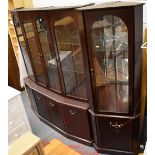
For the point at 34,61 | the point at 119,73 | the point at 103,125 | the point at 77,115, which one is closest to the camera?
the point at 119,73

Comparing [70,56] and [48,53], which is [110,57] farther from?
[48,53]

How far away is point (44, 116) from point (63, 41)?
1221 millimetres

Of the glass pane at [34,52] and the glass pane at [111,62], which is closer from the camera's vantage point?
the glass pane at [111,62]

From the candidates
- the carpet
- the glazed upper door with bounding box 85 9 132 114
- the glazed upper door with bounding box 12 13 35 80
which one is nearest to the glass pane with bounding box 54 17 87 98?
the glazed upper door with bounding box 85 9 132 114

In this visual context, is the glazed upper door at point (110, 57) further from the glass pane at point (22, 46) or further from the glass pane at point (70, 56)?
the glass pane at point (22, 46)

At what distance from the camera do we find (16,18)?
2.62m

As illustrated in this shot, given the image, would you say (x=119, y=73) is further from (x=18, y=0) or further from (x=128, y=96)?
(x=18, y=0)

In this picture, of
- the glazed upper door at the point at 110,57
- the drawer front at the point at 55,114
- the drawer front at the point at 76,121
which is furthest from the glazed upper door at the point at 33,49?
the glazed upper door at the point at 110,57

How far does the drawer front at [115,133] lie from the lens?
1.98 meters

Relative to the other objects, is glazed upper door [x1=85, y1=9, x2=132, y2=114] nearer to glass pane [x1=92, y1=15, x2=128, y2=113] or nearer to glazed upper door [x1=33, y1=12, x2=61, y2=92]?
glass pane [x1=92, y1=15, x2=128, y2=113]

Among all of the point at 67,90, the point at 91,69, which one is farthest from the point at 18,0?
the point at 91,69

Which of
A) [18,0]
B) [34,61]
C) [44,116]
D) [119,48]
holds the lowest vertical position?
[44,116]

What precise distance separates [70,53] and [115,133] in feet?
Answer: 3.11

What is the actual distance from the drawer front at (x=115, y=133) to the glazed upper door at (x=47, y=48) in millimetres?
705
